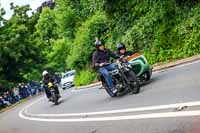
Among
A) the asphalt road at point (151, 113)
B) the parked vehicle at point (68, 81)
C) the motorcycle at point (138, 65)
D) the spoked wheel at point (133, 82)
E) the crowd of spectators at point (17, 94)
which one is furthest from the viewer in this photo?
the parked vehicle at point (68, 81)

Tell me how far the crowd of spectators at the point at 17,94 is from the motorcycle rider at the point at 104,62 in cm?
2344

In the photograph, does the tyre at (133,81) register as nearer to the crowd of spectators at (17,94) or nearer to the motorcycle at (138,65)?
the motorcycle at (138,65)

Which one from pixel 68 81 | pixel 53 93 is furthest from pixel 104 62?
pixel 68 81

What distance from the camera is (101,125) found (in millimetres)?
10352

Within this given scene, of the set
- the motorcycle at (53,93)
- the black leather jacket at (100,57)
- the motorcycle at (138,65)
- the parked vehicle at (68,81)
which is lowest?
the parked vehicle at (68,81)

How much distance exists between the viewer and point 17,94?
4316 cm

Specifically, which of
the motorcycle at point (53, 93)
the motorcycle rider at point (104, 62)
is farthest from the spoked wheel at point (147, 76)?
the motorcycle at point (53, 93)

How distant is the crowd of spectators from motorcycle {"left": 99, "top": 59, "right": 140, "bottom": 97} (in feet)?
78.1

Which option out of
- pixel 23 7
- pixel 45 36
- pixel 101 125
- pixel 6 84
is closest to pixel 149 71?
pixel 101 125

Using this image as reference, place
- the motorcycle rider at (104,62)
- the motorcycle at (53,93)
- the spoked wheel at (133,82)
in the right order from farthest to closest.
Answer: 1. the motorcycle at (53,93)
2. the motorcycle rider at (104,62)
3. the spoked wheel at (133,82)

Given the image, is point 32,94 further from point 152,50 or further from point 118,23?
point 152,50

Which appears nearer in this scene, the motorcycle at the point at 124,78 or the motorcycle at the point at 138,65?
the motorcycle at the point at 124,78

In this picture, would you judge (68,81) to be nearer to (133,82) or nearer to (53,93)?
(53,93)

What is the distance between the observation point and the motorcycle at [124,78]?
1340 cm
